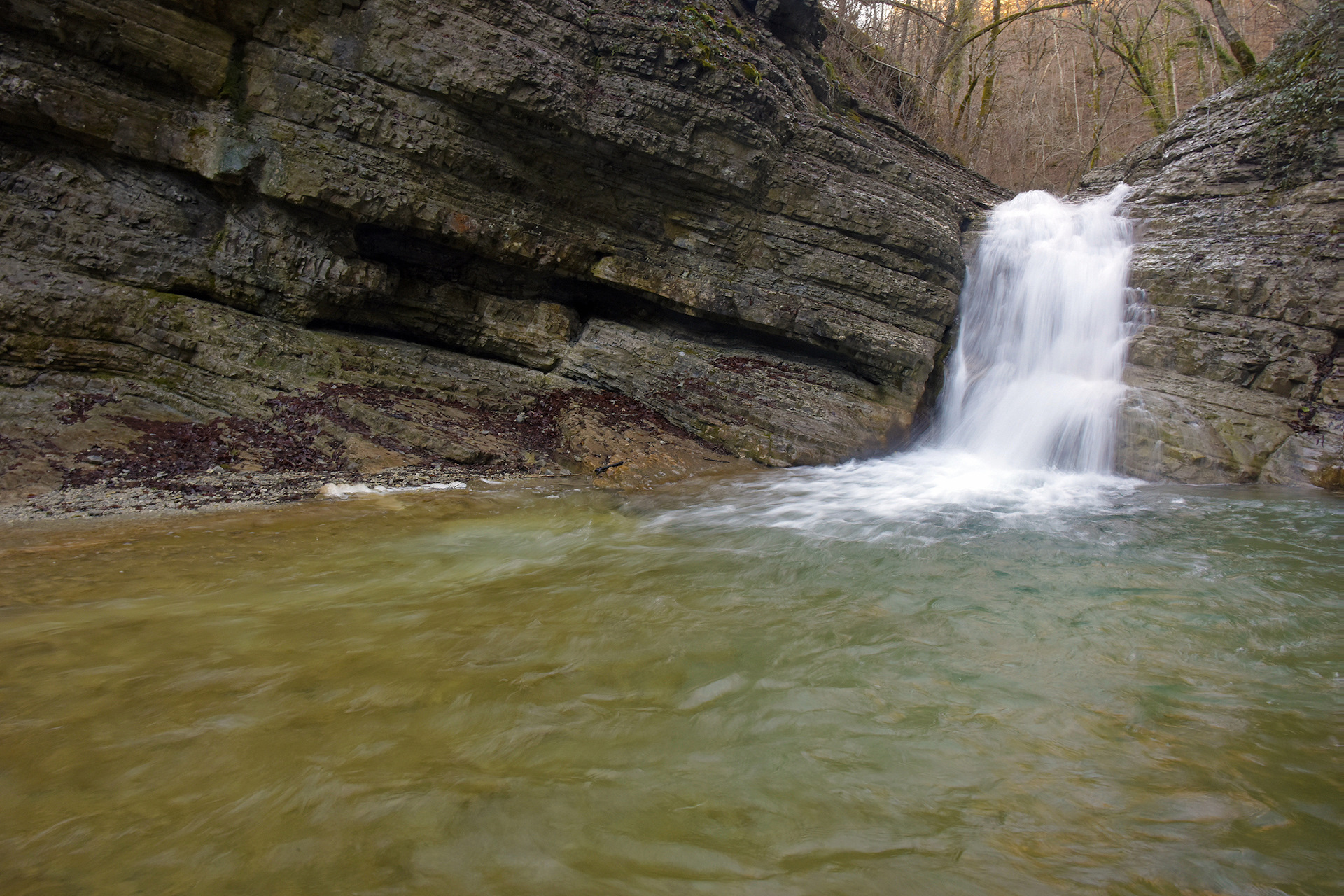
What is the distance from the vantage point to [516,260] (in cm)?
982

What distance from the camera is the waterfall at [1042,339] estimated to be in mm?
10250

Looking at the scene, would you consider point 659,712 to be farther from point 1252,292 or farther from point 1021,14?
point 1021,14

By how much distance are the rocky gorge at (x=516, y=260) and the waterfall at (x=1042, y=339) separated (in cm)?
53

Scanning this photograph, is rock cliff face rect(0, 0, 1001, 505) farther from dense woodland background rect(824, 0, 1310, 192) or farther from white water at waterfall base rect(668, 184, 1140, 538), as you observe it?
dense woodland background rect(824, 0, 1310, 192)

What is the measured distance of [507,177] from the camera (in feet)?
30.9

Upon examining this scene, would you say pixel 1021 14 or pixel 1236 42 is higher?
pixel 1021 14

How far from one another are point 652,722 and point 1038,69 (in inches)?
984

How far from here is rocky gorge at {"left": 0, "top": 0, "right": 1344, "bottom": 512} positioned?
291 inches

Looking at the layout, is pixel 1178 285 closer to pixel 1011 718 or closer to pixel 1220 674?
pixel 1220 674

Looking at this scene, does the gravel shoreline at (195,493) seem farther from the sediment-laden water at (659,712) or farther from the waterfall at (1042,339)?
the waterfall at (1042,339)

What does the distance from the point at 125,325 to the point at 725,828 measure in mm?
9595

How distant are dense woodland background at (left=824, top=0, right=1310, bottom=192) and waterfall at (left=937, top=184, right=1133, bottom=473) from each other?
6.60 m

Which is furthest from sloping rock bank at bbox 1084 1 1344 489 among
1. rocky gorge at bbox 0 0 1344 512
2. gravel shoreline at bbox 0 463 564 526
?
gravel shoreline at bbox 0 463 564 526

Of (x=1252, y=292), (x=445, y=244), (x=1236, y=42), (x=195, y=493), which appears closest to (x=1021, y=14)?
(x=1236, y=42)
